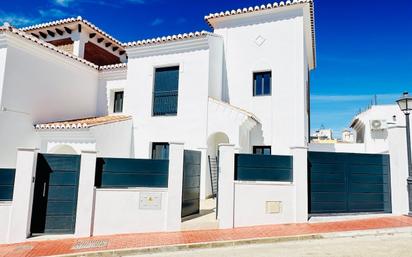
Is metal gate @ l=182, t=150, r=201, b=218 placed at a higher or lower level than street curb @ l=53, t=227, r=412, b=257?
higher

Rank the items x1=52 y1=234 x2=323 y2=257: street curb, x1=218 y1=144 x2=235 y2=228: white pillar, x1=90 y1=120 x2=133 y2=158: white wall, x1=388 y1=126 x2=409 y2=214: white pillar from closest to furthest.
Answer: x1=52 y1=234 x2=323 y2=257: street curb, x1=218 y1=144 x2=235 y2=228: white pillar, x1=388 y1=126 x2=409 y2=214: white pillar, x1=90 y1=120 x2=133 y2=158: white wall

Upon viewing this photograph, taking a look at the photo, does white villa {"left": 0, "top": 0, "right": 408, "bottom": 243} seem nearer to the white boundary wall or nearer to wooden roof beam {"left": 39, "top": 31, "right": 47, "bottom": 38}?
the white boundary wall

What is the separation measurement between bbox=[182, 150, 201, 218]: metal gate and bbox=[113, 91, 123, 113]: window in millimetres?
8632

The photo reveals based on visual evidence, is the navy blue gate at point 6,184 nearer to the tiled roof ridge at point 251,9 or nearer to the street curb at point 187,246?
the street curb at point 187,246

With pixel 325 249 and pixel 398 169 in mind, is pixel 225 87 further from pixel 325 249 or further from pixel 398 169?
pixel 325 249

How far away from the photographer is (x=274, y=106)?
48.2 feet


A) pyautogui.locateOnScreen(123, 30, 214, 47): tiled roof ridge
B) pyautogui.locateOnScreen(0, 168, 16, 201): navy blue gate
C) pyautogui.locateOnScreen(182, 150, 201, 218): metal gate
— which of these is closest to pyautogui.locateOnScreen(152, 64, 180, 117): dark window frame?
pyautogui.locateOnScreen(123, 30, 214, 47): tiled roof ridge

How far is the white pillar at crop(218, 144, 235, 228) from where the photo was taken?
29.5 ft

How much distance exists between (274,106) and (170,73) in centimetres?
539

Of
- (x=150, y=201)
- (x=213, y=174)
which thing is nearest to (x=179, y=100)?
(x=213, y=174)

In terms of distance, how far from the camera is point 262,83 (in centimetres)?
1527

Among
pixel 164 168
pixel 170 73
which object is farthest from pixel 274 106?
pixel 164 168

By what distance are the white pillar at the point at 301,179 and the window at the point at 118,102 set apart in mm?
11380

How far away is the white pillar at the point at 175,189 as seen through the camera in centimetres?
881
